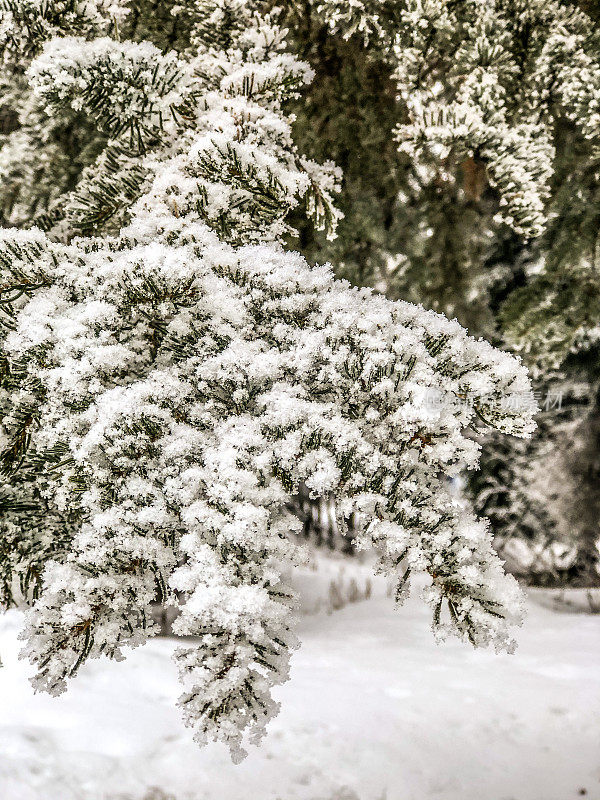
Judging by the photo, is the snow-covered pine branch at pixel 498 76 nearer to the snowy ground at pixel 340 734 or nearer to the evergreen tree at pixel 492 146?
the evergreen tree at pixel 492 146

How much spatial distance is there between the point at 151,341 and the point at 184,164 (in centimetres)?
41

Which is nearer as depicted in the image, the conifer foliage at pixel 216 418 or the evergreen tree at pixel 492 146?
the conifer foliage at pixel 216 418

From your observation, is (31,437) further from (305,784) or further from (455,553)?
(305,784)

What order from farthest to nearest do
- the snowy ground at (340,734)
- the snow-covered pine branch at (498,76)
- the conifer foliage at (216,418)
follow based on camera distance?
the snowy ground at (340,734) < the snow-covered pine branch at (498,76) < the conifer foliage at (216,418)

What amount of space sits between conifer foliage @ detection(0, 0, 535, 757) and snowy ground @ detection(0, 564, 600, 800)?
2.21 meters

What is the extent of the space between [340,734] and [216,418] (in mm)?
2985

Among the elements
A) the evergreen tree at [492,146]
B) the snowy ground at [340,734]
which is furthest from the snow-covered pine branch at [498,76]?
the snowy ground at [340,734]

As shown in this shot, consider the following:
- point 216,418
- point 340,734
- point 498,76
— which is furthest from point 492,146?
point 340,734

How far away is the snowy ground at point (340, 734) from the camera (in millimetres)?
3033

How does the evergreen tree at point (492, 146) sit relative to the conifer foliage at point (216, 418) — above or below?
above

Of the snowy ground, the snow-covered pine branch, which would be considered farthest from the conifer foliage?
the snowy ground

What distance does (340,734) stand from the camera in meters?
3.46

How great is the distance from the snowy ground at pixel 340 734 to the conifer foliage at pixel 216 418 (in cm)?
221

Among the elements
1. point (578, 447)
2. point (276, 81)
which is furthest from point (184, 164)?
point (578, 447)
